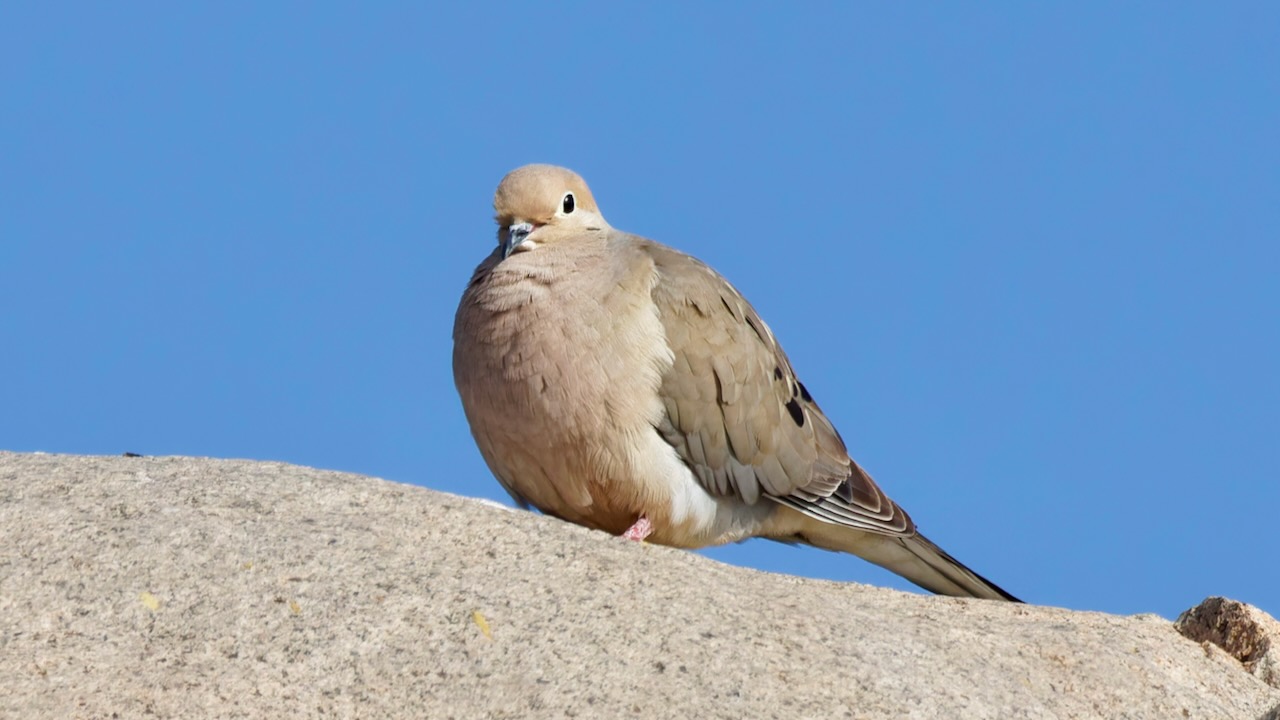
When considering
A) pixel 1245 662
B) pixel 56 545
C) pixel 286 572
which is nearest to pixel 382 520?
pixel 286 572

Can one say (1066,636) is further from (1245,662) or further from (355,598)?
(355,598)

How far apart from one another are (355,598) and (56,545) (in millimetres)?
1073

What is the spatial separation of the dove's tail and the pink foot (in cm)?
110

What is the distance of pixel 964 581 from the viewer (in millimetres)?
7062

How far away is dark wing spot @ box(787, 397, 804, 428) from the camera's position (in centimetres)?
717

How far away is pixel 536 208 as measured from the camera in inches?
264

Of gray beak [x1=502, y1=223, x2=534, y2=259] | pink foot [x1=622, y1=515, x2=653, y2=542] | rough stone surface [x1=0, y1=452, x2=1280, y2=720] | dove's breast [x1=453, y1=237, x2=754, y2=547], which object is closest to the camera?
rough stone surface [x1=0, y1=452, x2=1280, y2=720]

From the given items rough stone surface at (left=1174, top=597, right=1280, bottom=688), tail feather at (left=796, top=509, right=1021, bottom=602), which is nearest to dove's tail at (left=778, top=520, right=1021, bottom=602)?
tail feather at (left=796, top=509, right=1021, bottom=602)

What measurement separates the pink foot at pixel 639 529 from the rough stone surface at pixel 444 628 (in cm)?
69

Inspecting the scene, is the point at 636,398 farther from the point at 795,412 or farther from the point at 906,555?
the point at 906,555

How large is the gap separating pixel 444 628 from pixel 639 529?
1.78 meters

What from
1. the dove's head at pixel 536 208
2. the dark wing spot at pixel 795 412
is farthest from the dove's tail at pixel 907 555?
the dove's head at pixel 536 208

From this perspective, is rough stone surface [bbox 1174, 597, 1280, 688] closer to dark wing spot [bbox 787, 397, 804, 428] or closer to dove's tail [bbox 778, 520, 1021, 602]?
dove's tail [bbox 778, 520, 1021, 602]

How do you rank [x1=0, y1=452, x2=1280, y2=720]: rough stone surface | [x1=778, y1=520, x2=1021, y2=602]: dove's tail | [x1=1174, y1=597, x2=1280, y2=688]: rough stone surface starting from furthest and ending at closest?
[x1=778, y1=520, x2=1021, y2=602]: dove's tail, [x1=1174, y1=597, x2=1280, y2=688]: rough stone surface, [x1=0, y1=452, x2=1280, y2=720]: rough stone surface
